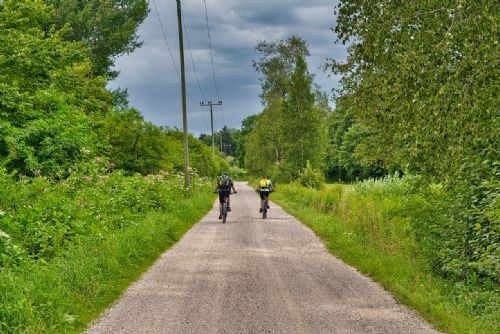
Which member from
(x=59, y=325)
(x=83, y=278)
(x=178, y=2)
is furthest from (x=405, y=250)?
(x=178, y=2)

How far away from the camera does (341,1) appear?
8781 mm

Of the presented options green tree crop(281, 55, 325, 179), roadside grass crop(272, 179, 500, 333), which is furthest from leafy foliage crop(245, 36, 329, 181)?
roadside grass crop(272, 179, 500, 333)

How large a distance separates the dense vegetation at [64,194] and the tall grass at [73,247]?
0.02 m

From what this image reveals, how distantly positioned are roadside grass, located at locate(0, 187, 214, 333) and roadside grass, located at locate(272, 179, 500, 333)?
465cm

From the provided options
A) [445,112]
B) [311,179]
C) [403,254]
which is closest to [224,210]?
[403,254]

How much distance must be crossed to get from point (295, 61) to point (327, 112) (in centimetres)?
2332

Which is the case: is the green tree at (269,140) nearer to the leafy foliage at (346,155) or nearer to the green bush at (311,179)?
the green bush at (311,179)

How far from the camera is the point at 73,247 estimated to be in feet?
33.0

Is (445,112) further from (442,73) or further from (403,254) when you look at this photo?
(403,254)

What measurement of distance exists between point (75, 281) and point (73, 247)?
223 centimetres

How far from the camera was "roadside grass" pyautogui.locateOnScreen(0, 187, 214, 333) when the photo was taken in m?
6.14

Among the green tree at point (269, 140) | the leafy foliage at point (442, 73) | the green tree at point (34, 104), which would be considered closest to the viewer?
the leafy foliage at point (442, 73)

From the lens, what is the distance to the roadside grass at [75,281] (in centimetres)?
614

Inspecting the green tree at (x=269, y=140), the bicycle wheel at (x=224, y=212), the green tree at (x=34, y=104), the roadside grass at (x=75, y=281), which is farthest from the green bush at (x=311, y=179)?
the roadside grass at (x=75, y=281)
